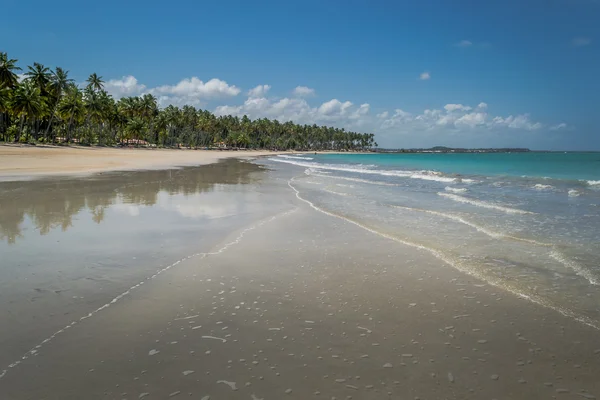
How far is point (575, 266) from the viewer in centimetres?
741

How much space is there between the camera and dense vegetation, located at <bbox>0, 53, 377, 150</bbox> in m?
61.8

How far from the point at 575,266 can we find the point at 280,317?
631 centimetres

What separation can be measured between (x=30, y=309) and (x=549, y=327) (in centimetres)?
677

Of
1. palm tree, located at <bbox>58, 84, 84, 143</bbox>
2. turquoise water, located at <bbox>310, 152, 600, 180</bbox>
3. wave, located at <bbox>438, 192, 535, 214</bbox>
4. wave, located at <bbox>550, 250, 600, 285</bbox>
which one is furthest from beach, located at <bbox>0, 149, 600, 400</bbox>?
palm tree, located at <bbox>58, 84, 84, 143</bbox>

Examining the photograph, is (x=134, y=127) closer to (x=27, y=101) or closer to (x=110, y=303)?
(x=27, y=101)

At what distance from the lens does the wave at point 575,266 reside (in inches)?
262

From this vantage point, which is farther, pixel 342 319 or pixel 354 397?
pixel 342 319

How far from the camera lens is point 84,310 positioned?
16.1ft

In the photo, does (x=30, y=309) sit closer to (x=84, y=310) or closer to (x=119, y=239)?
(x=84, y=310)

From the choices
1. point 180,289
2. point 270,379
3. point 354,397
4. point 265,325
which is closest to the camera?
point 354,397

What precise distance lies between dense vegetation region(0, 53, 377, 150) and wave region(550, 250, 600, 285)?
72.1 metres

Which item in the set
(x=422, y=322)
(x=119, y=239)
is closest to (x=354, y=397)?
(x=422, y=322)

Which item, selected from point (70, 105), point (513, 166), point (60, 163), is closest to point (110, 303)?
point (60, 163)

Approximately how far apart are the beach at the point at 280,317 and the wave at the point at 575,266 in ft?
0.56
